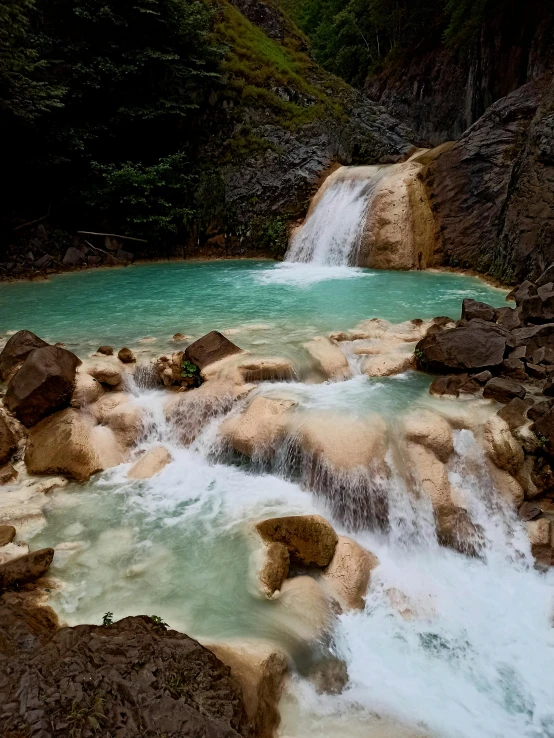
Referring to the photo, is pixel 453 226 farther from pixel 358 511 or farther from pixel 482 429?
pixel 358 511

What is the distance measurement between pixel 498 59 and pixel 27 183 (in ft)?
58.3

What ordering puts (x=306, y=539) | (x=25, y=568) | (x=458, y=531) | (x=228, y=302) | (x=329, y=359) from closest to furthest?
(x=25, y=568), (x=306, y=539), (x=458, y=531), (x=329, y=359), (x=228, y=302)

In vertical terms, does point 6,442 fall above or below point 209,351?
below

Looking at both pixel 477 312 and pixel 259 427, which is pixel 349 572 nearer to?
pixel 259 427

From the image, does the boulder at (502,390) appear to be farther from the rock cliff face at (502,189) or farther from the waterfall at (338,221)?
the waterfall at (338,221)

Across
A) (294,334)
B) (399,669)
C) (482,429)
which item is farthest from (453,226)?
(399,669)

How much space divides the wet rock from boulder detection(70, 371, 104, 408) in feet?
3.54

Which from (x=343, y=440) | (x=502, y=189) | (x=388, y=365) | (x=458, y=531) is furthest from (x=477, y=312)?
(x=502, y=189)

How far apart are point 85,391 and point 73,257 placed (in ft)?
34.1

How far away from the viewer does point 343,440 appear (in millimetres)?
5652

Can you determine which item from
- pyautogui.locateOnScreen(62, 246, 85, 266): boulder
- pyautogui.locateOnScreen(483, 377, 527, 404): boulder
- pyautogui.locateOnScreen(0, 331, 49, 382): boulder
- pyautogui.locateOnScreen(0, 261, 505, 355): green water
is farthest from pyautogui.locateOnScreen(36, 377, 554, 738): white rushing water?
pyautogui.locateOnScreen(62, 246, 85, 266): boulder

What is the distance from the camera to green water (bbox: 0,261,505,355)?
9016 mm

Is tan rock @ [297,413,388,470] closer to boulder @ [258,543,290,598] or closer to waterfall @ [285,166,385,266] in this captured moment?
boulder @ [258,543,290,598]

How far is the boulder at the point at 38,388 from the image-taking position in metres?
6.40
